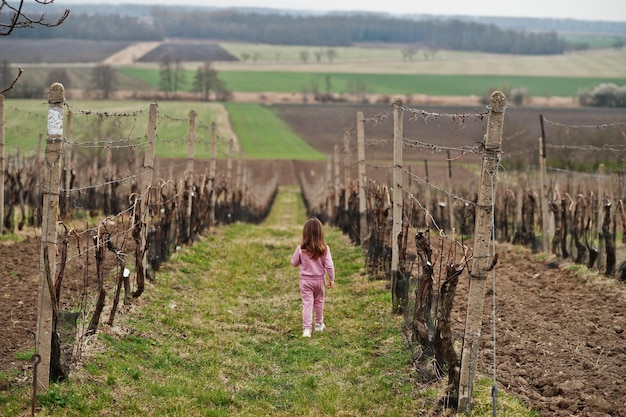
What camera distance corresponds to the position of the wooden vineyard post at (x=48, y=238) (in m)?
6.06

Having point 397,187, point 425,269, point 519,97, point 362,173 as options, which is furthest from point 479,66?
point 425,269

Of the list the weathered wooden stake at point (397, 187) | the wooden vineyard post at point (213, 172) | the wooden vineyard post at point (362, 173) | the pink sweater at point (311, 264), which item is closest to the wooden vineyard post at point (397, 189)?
the weathered wooden stake at point (397, 187)

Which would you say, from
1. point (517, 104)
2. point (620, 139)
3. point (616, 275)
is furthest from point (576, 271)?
point (517, 104)

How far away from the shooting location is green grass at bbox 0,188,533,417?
6.21 meters

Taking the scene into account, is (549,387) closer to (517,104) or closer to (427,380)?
(427,380)

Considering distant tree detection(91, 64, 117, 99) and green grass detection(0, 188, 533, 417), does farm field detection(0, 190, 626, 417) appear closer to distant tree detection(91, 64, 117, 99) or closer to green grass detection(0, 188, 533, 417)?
green grass detection(0, 188, 533, 417)

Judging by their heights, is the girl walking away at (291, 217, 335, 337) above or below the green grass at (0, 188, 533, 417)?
above

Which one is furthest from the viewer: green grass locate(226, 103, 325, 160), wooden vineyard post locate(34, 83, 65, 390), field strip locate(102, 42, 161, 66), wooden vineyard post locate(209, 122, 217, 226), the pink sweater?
field strip locate(102, 42, 161, 66)

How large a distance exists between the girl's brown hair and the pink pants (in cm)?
30

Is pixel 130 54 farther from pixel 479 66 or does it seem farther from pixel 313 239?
pixel 313 239

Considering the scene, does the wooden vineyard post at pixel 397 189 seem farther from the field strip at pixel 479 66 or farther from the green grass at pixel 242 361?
the field strip at pixel 479 66

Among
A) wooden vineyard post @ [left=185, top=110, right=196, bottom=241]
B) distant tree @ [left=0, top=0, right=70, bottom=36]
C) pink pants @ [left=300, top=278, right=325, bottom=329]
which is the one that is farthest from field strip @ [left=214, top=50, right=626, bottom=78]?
distant tree @ [left=0, top=0, right=70, bottom=36]

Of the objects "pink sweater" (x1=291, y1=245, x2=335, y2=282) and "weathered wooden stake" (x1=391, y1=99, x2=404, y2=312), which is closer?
"pink sweater" (x1=291, y1=245, x2=335, y2=282)

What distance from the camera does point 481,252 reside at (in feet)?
19.6
